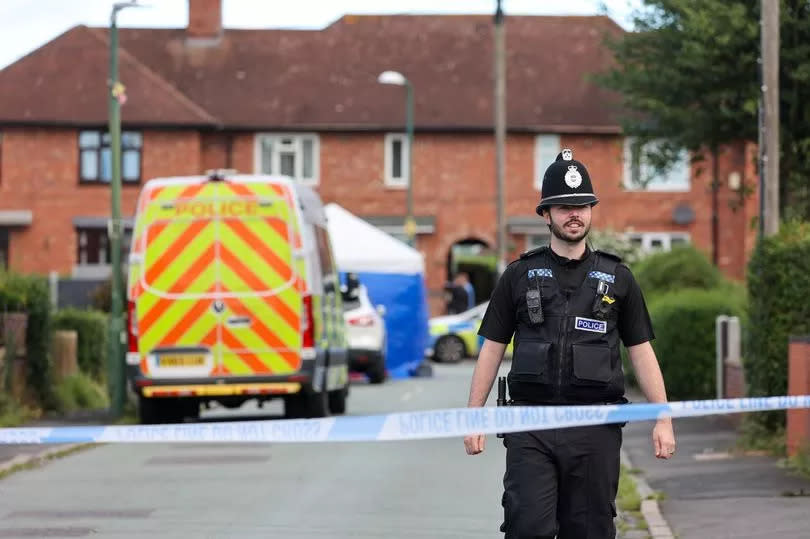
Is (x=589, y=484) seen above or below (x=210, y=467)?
above

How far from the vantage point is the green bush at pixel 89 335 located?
25.5 meters

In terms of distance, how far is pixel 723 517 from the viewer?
11.7 meters

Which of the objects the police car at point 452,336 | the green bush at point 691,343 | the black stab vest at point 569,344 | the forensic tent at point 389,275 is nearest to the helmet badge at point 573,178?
the black stab vest at point 569,344

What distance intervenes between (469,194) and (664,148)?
2735 cm

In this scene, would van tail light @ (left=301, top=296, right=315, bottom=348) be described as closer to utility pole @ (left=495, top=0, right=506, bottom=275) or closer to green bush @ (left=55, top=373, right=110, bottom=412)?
green bush @ (left=55, top=373, right=110, bottom=412)

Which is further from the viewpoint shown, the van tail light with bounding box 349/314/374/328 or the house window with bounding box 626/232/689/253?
the house window with bounding box 626/232/689/253

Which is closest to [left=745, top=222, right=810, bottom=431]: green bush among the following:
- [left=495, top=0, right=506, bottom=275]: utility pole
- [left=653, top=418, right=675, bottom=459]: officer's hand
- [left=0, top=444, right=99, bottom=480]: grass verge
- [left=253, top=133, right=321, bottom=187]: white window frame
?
[left=0, top=444, right=99, bottom=480]: grass verge

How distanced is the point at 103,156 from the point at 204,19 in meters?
5.74

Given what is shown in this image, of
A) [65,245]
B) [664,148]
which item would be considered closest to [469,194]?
[65,245]

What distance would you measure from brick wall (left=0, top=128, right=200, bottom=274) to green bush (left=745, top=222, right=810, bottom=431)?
37939 mm

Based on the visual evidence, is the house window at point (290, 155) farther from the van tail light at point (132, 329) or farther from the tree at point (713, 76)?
the van tail light at point (132, 329)

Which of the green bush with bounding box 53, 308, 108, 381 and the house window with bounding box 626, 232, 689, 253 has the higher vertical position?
the house window with bounding box 626, 232, 689, 253

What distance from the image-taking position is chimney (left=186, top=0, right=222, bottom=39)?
187 ft

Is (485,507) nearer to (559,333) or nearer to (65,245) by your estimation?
(559,333)
